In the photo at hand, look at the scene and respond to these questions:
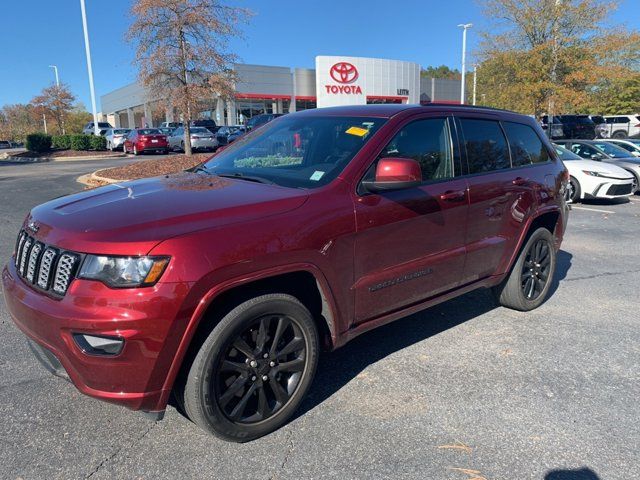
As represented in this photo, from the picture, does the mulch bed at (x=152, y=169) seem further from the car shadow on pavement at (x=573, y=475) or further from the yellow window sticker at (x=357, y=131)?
the car shadow on pavement at (x=573, y=475)

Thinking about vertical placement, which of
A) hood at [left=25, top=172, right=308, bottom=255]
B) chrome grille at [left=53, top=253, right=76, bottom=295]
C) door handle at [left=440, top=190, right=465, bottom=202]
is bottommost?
chrome grille at [left=53, top=253, right=76, bottom=295]

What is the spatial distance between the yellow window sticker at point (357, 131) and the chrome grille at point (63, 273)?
194 cm

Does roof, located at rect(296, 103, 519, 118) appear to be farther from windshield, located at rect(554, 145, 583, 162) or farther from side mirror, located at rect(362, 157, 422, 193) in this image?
windshield, located at rect(554, 145, 583, 162)

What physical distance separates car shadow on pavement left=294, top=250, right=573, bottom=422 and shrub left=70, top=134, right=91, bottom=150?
3113cm

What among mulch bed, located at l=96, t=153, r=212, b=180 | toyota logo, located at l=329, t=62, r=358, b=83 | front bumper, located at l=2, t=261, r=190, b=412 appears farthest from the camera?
toyota logo, located at l=329, t=62, r=358, b=83

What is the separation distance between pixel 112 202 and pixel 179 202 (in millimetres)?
430

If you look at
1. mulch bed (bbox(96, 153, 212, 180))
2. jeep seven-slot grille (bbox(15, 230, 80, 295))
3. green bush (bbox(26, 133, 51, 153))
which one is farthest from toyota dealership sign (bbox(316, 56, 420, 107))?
jeep seven-slot grille (bbox(15, 230, 80, 295))

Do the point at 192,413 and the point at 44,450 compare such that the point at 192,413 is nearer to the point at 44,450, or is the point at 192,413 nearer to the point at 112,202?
the point at 44,450

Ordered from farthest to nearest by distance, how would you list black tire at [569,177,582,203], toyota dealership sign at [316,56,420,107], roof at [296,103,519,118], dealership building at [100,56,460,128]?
dealership building at [100,56,460,128] → toyota dealership sign at [316,56,420,107] → black tire at [569,177,582,203] → roof at [296,103,519,118]

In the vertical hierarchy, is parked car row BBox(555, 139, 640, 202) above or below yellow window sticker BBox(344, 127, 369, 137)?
below

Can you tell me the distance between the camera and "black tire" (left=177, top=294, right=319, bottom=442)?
2553 mm

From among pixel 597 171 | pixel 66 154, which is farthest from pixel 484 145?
pixel 66 154

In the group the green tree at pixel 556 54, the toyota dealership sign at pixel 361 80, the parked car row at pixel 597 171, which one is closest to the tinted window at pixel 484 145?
the parked car row at pixel 597 171

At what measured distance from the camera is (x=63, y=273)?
2455 mm
